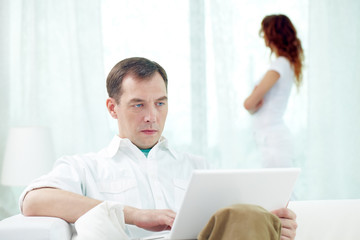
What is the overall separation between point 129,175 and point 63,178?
225mm

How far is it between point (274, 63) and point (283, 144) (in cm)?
47

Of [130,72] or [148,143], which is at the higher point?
[130,72]

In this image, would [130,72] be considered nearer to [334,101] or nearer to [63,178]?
[63,178]

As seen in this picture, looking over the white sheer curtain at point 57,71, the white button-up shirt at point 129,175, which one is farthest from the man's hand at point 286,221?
the white sheer curtain at point 57,71

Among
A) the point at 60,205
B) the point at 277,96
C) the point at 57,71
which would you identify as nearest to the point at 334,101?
the point at 277,96

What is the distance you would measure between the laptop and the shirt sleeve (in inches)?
19.0

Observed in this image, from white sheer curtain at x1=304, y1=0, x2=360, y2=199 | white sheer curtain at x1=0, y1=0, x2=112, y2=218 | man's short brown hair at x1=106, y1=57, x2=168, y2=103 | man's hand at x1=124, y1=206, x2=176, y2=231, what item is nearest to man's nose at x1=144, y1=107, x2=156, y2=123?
man's short brown hair at x1=106, y1=57, x2=168, y2=103

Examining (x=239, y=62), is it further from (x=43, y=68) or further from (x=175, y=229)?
(x=175, y=229)

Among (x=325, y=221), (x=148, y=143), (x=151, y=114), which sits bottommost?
(x=325, y=221)

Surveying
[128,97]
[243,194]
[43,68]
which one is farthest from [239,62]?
[243,194]

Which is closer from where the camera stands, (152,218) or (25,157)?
(152,218)

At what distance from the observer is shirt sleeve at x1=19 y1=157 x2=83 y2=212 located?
1363 millimetres

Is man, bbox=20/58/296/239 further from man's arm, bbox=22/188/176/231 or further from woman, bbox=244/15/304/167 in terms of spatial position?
woman, bbox=244/15/304/167

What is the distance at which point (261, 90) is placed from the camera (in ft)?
8.95
